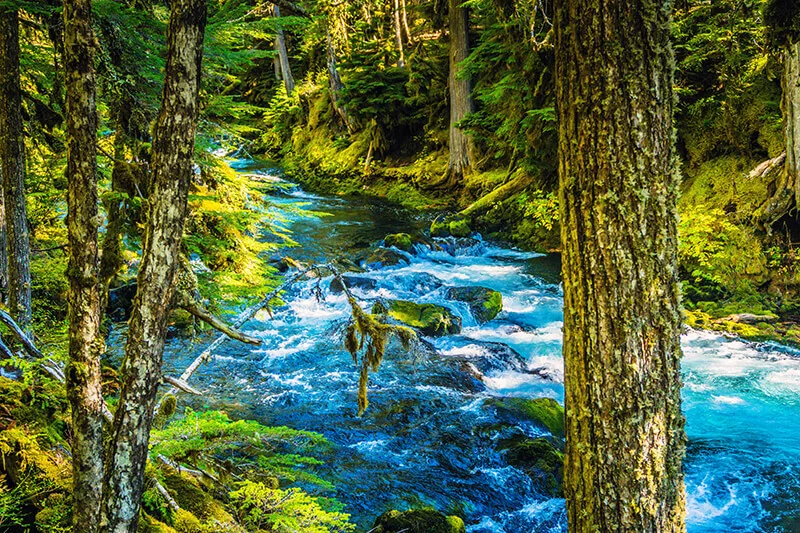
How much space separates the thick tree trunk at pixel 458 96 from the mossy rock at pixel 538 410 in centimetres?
1105

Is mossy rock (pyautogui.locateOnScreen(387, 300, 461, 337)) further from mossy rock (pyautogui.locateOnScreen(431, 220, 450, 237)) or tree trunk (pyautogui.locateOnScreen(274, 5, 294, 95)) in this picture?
tree trunk (pyautogui.locateOnScreen(274, 5, 294, 95))

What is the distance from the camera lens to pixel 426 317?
400 inches

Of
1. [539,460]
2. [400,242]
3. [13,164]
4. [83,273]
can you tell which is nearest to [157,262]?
[83,273]

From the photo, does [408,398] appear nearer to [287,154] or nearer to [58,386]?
[58,386]

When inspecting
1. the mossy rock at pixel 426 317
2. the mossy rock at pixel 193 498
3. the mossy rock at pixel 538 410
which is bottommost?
the mossy rock at pixel 538 410

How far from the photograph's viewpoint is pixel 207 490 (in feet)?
13.1

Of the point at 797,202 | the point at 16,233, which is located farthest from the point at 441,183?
the point at 16,233

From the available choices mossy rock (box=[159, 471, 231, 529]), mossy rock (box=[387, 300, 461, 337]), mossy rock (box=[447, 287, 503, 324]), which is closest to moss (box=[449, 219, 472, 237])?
mossy rock (box=[447, 287, 503, 324])

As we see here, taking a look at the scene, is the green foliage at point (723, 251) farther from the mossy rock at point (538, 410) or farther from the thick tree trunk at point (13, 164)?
the thick tree trunk at point (13, 164)

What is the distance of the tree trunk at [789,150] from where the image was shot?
326 inches

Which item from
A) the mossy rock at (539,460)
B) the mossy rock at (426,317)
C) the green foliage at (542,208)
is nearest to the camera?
the mossy rock at (539,460)

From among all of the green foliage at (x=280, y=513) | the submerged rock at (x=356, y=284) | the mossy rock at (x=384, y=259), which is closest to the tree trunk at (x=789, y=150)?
the submerged rock at (x=356, y=284)

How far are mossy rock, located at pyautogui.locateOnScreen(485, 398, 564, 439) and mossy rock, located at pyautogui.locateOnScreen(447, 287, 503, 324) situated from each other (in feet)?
10.1

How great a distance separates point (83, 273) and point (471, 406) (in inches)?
226
